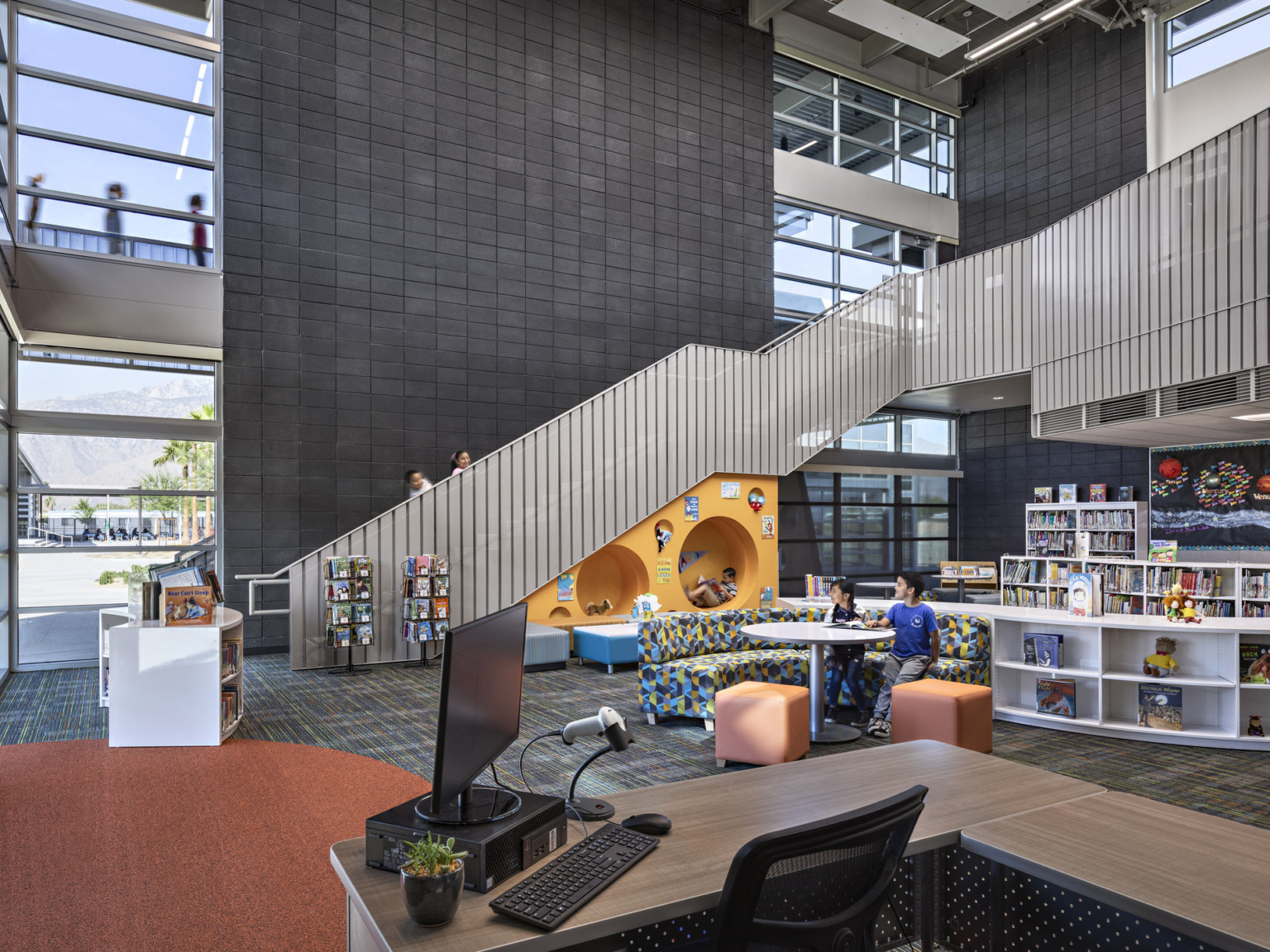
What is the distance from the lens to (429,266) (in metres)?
11.2

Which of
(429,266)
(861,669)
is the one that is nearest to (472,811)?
(861,669)

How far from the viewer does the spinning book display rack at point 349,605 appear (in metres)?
8.92

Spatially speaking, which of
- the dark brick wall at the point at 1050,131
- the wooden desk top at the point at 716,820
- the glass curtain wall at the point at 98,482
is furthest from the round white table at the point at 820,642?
the dark brick wall at the point at 1050,131

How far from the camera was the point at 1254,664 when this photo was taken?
20.5 feet

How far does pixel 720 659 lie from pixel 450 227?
23.6ft

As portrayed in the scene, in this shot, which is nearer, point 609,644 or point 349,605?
point 349,605

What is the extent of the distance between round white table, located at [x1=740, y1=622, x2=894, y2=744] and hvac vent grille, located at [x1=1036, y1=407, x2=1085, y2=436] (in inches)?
200

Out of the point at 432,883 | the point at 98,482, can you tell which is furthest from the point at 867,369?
the point at 432,883

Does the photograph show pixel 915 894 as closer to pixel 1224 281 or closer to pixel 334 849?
pixel 334 849

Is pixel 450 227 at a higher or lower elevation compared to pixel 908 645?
higher

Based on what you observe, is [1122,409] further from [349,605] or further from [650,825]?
[650,825]

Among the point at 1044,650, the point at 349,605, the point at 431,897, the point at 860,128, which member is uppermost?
the point at 860,128

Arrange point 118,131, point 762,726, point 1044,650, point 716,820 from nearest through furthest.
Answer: point 716,820 < point 762,726 < point 1044,650 < point 118,131

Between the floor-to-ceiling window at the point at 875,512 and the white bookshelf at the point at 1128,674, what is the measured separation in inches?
267
